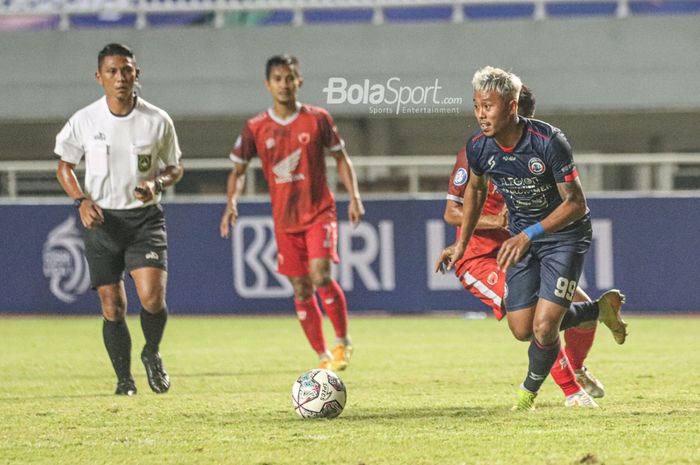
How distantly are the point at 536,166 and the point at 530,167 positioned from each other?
3 cm

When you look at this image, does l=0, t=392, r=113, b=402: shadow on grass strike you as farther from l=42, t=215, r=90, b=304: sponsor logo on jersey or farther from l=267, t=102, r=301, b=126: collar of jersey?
l=42, t=215, r=90, b=304: sponsor logo on jersey

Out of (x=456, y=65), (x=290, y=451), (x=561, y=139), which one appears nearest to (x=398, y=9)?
(x=456, y=65)

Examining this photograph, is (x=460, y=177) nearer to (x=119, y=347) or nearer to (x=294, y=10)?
(x=119, y=347)

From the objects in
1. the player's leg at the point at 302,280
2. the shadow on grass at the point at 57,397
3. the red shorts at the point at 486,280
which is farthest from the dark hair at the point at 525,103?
the shadow on grass at the point at 57,397

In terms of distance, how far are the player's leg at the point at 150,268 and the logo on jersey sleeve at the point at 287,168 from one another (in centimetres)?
152

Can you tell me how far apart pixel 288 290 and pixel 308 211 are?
5.03m

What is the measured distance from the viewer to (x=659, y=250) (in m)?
14.0

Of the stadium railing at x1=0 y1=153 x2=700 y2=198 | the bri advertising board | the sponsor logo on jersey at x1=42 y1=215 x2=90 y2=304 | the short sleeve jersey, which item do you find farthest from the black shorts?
the stadium railing at x1=0 y1=153 x2=700 y2=198

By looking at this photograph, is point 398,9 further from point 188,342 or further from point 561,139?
point 561,139

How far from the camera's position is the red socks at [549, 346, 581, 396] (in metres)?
6.95

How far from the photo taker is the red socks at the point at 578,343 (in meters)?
7.53

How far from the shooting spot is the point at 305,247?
959cm

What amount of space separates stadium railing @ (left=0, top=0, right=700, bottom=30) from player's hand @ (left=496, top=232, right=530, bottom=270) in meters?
12.5

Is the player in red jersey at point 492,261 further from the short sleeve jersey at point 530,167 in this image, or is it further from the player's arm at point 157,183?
the player's arm at point 157,183
